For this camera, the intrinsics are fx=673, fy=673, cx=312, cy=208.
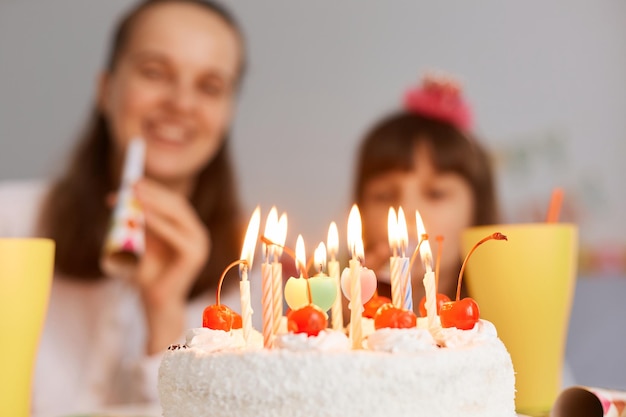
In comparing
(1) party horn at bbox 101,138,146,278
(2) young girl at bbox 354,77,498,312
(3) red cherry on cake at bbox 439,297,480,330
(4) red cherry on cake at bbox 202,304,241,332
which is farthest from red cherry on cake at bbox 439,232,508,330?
(2) young girl at bbox 354,77,498,312

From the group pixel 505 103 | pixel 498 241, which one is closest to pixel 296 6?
pixel 505 103

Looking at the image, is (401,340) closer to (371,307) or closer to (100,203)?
(371,307)

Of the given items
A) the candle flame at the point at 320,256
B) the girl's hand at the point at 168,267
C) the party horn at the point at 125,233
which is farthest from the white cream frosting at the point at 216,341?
the girl's hand at the point at 168,267

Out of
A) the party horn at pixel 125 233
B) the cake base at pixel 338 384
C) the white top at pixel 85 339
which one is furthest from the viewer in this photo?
the white top at pixel 85 339

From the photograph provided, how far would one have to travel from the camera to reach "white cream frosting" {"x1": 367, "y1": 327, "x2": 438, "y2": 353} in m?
0.60

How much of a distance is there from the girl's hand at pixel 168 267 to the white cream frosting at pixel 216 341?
3.41 feet

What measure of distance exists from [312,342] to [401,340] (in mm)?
80

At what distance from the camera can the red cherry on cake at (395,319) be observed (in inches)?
25.2

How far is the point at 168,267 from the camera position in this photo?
5.83ft

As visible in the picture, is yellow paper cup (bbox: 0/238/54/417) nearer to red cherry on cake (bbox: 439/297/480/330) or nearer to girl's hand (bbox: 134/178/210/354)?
red cherry on cake (bbox: 439/297/480/330)

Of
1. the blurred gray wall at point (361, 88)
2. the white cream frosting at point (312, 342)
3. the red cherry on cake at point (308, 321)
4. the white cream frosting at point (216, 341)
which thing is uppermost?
the blurred gray wall at point (361, 88)

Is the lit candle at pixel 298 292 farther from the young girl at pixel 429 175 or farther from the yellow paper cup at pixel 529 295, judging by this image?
the young girl at pixel 429 175

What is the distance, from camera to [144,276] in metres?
1.77

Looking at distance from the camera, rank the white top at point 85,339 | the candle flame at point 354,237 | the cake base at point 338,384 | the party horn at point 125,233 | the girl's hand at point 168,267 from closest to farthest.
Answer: the cake base at point 338,384 → the candle flame at point 354,237 → the party horn at point 125,233 → the girl's hand at point 168,267 → the white top at point 85,339
